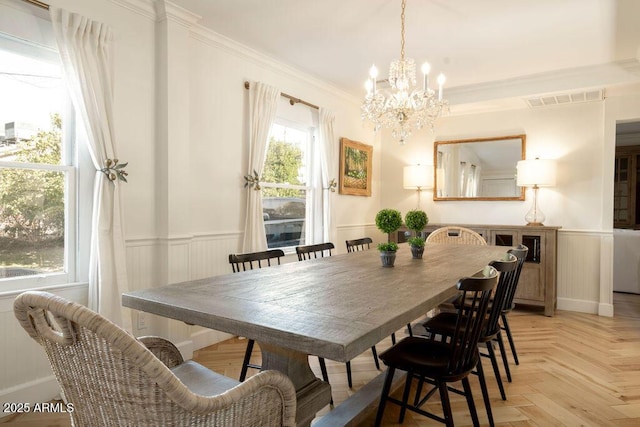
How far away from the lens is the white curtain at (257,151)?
11.6 feet

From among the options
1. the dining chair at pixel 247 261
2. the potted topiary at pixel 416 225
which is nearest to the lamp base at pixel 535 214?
the potted topiary at pixel 416 225

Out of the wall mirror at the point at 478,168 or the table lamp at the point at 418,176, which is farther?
the table lamp at the point at 418,176

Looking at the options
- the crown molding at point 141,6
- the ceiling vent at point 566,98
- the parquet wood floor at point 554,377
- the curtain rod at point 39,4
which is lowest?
the parquet wood floor at point 554,377

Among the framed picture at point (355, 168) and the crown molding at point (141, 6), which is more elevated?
the crown molding at point (141, 6)

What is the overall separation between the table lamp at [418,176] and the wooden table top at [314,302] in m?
3.03

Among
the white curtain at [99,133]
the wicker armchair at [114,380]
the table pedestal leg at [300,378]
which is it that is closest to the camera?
the wicker armchair at [114,380]

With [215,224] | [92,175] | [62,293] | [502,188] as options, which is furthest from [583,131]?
[62,293]

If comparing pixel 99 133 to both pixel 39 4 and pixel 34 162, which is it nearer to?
pixel 34 162

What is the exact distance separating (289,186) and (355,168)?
131 cm

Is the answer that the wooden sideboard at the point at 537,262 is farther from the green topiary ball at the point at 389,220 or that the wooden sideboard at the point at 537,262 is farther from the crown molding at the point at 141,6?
the crown molding at the point at 141,6

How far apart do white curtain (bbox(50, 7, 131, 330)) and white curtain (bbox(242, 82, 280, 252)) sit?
3.88 feet

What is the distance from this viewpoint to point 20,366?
87.9 inches

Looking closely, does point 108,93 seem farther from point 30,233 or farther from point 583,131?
point 583,131

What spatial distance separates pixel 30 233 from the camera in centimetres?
233
